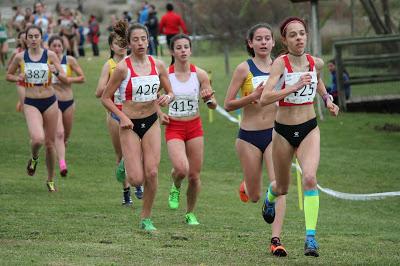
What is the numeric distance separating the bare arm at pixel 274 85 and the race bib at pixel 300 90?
80mm

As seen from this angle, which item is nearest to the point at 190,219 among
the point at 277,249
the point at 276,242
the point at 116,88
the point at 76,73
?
the point at 116,88

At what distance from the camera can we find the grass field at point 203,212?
10180 millimetres

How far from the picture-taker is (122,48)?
14.8 metres

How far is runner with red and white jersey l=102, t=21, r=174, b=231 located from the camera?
11883 mm

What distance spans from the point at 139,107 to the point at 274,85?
260 cm

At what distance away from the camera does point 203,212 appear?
1498cm

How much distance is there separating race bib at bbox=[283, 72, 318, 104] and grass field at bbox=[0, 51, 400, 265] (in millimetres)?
1601

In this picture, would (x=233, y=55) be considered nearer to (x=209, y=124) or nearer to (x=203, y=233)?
(x=209, y=124)

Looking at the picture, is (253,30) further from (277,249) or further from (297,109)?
(277,249)

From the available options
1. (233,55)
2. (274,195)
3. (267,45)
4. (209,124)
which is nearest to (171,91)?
(267,45)

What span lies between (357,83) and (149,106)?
16.7 meters

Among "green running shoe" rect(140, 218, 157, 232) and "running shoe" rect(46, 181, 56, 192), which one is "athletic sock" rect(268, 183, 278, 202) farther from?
"running shoe" rect(46, 181, 56, 192)

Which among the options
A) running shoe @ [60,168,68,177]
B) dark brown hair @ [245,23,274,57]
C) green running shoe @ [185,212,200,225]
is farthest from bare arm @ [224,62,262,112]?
running shoe @ [60,168,68,177]

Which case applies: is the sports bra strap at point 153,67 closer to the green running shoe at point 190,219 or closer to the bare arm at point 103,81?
the green running shoe at point 190,219
